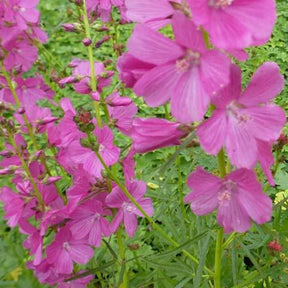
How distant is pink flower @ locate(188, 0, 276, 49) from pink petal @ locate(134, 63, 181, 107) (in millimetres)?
128

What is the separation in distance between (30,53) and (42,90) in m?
0.16

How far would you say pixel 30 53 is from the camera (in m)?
1.67

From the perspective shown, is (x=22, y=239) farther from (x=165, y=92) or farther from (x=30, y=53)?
(x=165, y=92)

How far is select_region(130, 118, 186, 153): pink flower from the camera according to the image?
1081 millimetres

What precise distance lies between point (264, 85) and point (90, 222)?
29.2 inches

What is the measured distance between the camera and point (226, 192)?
1131 mm

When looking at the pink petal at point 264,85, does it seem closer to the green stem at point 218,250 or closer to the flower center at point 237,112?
the flower center at point 237,112

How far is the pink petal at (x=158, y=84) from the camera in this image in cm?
99

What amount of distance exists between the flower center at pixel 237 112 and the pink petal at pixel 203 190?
16cm

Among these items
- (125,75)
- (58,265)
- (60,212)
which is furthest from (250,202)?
(58,265)

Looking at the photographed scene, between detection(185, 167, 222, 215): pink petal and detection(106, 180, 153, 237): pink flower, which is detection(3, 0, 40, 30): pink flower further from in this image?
detection(185, 167, 222, 215): pink petal

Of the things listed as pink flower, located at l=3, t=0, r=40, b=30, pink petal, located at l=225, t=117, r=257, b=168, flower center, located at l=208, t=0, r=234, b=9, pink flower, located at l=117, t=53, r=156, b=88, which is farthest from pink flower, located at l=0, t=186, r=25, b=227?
flower center, located at l=208, t=0, r=234, b=9

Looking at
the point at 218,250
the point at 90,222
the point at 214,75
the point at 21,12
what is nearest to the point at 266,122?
the point at 214,75

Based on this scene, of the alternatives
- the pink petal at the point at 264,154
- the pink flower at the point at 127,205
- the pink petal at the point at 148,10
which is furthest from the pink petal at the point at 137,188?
the pink petal at the point at 148,10
